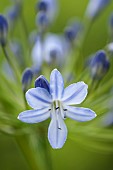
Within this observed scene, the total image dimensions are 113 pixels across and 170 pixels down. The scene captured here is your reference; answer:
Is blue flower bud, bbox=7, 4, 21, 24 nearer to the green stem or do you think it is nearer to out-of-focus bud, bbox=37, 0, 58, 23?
out-of-focus bud, bbox=37, 0, 58, 23

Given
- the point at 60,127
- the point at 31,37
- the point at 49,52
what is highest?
the point at 31,37

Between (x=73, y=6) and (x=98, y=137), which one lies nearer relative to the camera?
(x=98, y=137)

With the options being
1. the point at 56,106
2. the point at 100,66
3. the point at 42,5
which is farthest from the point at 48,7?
the point at 56,106

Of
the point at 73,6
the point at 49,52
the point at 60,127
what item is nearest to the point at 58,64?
the point at 49,52

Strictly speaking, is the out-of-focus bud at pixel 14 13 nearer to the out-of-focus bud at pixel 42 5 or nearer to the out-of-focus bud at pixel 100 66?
the out-of-focus bud at pixel 42 5

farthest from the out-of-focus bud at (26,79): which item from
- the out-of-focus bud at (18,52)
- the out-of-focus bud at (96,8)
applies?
the out-of-focus bud at (96,8)

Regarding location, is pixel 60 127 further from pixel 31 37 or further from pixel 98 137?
pixel 31 37
